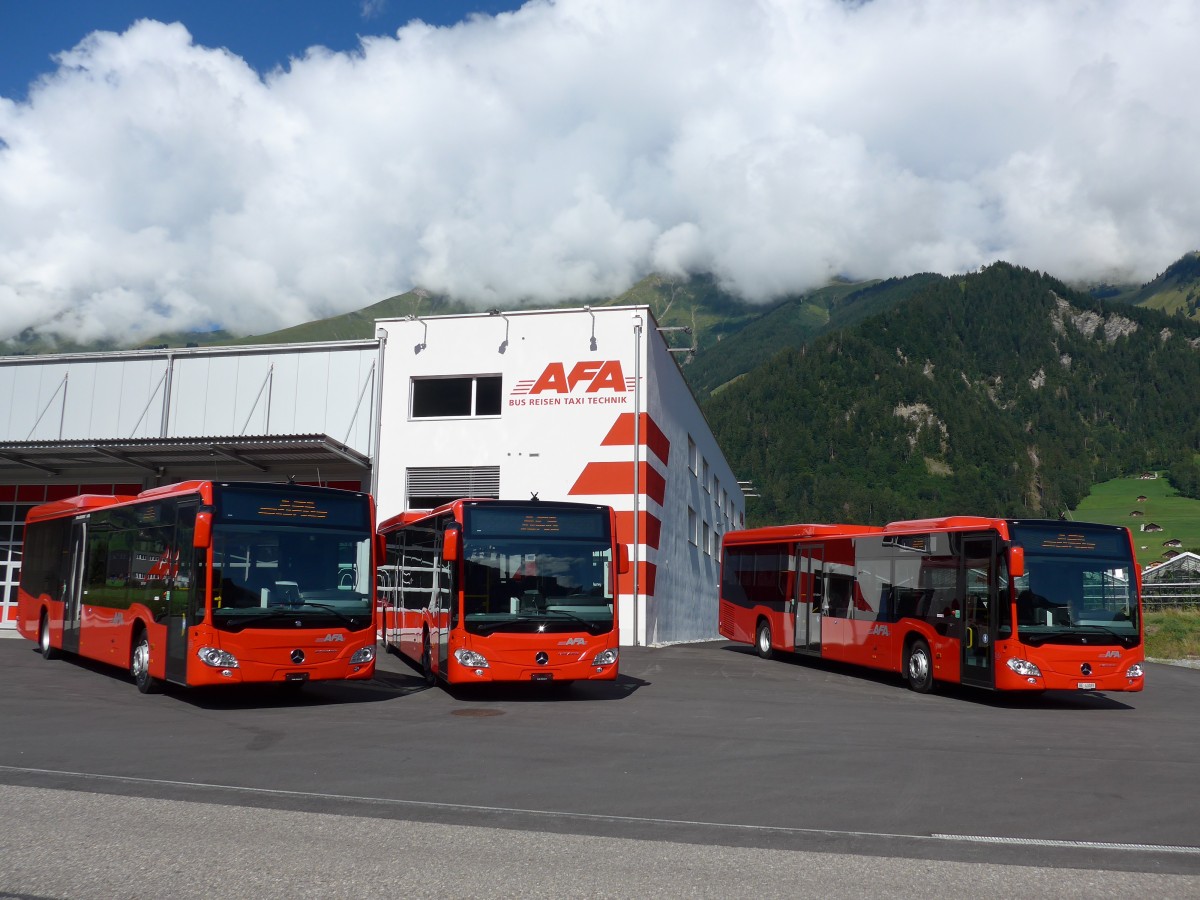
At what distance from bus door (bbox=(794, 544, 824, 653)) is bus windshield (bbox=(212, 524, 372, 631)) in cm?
1017

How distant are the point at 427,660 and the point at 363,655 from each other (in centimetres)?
277

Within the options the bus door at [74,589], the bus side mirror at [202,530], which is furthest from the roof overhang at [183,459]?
the bus side mirror at [202,530]

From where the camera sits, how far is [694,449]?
36.3 metres

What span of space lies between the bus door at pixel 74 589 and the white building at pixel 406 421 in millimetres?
6670

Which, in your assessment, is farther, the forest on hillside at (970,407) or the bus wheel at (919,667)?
the forest on hillside at (970,407)

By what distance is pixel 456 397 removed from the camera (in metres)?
27.8

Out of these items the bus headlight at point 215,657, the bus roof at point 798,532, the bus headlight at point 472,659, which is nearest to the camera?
the bus headlight at point 215,657

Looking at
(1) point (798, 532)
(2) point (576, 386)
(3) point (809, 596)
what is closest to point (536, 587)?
(3) point (809, 596)

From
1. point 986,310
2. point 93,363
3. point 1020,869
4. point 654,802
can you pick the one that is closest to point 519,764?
point 654,802

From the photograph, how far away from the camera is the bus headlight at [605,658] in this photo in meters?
14.6

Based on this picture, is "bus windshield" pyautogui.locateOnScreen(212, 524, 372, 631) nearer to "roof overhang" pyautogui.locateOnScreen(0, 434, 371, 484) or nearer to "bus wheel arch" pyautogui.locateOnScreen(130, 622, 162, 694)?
"bus wheel arch" pyautogui.locateOnScreen(130, 622, 162, 694)

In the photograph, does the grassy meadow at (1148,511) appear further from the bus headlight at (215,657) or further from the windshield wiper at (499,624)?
the bus headlight at (215,657)

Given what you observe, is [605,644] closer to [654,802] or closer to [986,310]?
[654,802]

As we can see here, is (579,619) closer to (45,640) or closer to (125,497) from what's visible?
(125,497)
